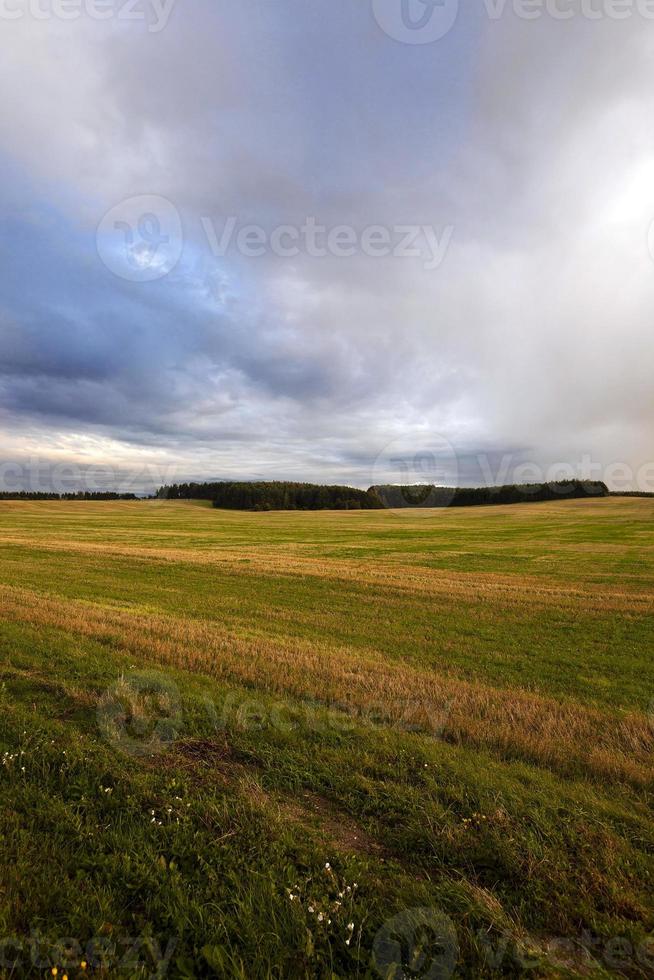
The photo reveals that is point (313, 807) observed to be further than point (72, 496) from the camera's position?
No

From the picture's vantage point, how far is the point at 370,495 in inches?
6152

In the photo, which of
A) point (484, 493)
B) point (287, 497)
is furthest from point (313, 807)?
point (484, 493)

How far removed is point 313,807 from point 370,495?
152 meters

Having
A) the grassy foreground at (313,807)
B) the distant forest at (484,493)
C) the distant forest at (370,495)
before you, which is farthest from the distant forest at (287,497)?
the grassy foreground at (313,807)

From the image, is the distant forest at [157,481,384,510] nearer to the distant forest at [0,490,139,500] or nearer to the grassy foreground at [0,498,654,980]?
the distant forest at [0,490,139,500]

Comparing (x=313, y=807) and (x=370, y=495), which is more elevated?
(x=370, y=495)

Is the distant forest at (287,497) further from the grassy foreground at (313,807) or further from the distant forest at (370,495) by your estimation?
the grassy foreground at (313,807)

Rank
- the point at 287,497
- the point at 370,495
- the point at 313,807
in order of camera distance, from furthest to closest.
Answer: the point at 370,495, the point at 287,497, the point at 313,807

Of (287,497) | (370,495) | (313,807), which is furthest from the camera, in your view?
(370,495)

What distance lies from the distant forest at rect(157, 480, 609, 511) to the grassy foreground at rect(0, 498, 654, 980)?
12715 cm

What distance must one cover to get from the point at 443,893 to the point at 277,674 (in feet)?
19.3

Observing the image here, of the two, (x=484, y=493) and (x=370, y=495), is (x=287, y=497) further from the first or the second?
(x=484, y=493)

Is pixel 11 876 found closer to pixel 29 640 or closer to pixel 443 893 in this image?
pixel 443 893

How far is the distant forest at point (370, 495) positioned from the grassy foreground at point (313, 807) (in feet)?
417
